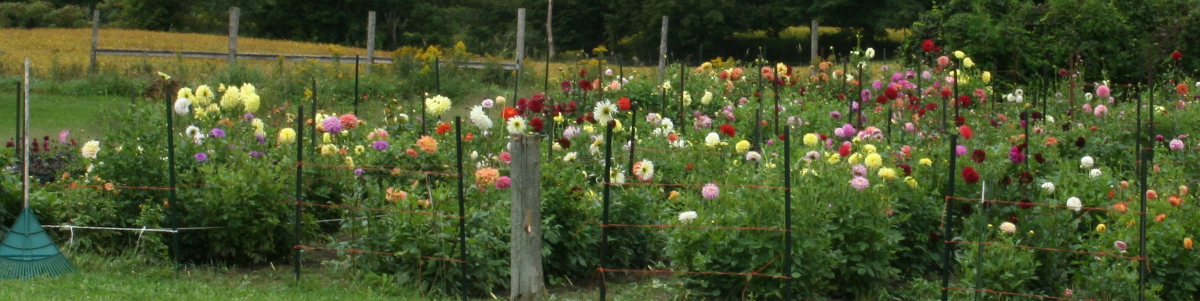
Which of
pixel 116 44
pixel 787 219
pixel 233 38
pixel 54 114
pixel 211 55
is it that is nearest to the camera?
pixel 787 219

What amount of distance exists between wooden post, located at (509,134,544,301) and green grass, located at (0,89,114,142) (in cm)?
839

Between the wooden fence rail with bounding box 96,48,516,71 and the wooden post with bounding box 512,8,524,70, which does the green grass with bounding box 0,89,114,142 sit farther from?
the wooden post with bounding box 512,8,524,70

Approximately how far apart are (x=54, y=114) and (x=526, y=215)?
1333 centimetres

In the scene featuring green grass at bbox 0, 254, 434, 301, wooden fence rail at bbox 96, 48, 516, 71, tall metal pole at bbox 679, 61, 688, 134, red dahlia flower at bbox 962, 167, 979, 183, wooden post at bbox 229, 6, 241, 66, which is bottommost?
green grass at bbox 0, 254, 434, 301

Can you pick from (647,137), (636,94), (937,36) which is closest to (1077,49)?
(937,36)

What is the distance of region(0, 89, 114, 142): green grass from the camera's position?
14.0m

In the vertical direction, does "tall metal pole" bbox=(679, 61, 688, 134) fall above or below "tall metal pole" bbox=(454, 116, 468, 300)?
above

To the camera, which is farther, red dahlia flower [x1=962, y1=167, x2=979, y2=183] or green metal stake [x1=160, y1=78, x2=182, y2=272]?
green metal stake [x1=160, y1=78, x2=182, y2=272]

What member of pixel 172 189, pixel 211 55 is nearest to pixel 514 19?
pixel 211 55

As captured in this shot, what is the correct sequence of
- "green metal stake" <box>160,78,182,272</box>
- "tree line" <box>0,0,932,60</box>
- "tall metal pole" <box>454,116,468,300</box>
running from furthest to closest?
1. "tree line" <box>0,0,932,60</box>
2. "green metal stake" <box>160,78,182,272</box>
3. "tall metal pole" <box>454,116,468,300</box>

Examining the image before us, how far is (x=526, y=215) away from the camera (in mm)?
4988

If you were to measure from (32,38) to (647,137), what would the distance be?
33.8m

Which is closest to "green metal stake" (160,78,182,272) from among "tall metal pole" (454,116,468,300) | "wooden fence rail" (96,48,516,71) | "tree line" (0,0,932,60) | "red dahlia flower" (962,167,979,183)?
"tall metal pole" (454,116,468,300)

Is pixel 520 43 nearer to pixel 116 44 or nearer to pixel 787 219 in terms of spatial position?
pixel 787 219
